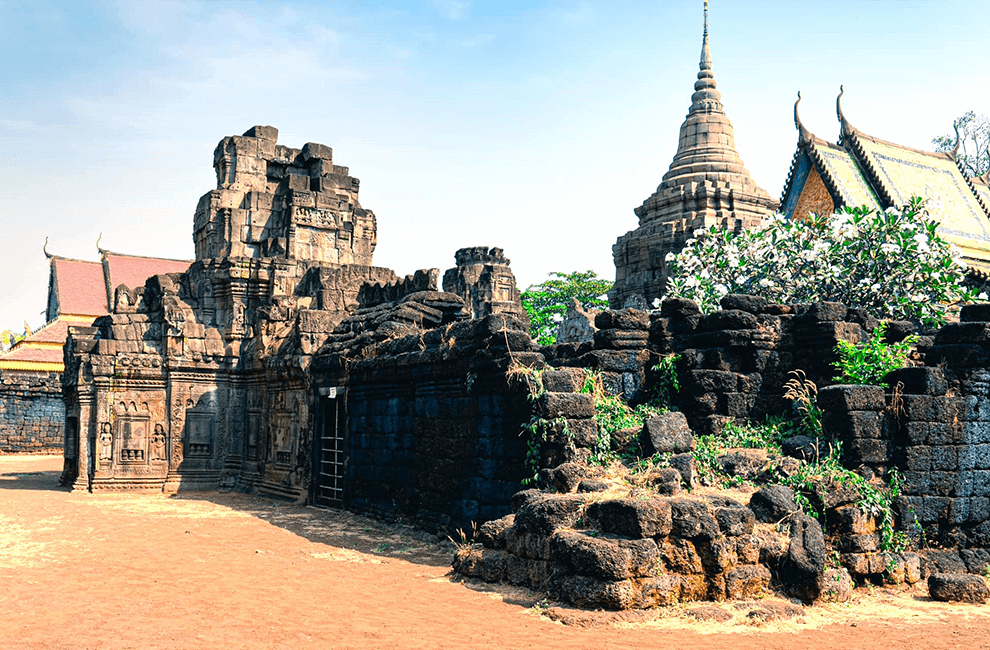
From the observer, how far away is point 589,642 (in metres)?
6.65

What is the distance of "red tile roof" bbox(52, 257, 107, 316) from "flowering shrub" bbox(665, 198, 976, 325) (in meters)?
25.1

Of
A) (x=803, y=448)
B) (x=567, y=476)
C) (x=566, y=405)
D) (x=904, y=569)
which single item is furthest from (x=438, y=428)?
(x=904, y=569)

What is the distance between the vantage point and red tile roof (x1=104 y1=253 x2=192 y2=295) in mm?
36062

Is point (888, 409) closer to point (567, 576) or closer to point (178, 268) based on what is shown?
point (567, 576)

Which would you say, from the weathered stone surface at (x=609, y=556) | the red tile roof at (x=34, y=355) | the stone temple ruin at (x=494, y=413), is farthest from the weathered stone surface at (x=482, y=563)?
the red tile roof at (x=34, y=355)

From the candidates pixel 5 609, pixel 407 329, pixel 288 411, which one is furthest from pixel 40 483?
pixel 5 609

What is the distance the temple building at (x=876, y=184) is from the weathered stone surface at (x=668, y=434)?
54.9ft

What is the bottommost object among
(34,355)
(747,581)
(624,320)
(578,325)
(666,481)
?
(747,581)

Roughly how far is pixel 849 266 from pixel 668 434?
28.0ft

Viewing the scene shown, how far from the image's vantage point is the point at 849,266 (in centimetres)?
1680

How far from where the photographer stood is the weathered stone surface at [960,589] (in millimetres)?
8500

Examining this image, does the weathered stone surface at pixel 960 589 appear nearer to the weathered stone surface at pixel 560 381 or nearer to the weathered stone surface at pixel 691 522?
the weathered stone surface at pixel 691 522

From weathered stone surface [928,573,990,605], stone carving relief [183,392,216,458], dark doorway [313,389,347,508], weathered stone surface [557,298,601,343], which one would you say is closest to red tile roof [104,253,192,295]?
stone carving relief [183,392,216,458]

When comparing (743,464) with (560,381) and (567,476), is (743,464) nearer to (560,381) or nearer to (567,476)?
(567,476)
